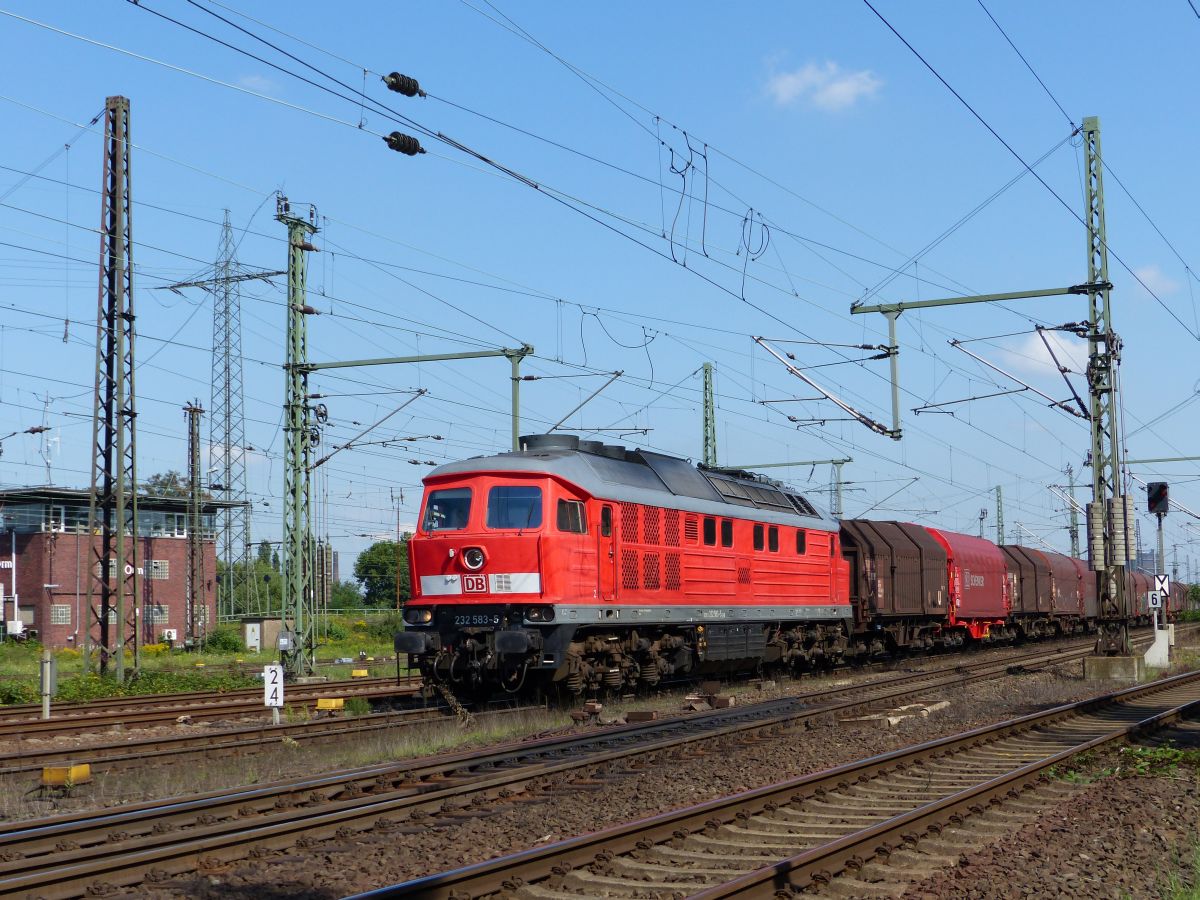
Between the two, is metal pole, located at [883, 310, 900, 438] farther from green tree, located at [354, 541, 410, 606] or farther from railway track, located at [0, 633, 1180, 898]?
green tree, located at [354, 541, 410, 606]

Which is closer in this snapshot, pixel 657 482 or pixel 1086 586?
pixel 657 482

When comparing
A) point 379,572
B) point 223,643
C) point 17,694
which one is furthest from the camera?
point 379,572

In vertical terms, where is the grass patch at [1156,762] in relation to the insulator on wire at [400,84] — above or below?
below

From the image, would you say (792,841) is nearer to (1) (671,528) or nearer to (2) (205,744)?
(2) (205,744)

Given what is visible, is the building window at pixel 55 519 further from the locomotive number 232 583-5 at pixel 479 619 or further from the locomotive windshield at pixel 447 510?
the locomotive number 232 583-5 at pixel 479 619

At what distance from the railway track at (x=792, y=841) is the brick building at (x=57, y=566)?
50985 mm

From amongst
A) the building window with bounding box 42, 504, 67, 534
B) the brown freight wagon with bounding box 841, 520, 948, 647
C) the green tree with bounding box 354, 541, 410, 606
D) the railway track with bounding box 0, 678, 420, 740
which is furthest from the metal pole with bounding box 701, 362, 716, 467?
the green tree with bounding box 354, 541, 410, 606

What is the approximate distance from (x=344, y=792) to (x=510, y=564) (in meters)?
7.52

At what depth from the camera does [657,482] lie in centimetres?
2270

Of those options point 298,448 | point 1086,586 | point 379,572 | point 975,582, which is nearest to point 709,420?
point 975,582

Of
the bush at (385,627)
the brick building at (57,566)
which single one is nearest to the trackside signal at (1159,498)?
the bush at (385,627)

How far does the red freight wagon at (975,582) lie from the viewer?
39.1m

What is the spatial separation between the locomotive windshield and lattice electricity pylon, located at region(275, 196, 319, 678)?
24.3ft

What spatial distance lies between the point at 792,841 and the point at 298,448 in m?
19.7
